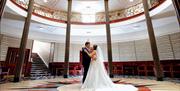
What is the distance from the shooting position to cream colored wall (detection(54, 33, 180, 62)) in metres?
7.72

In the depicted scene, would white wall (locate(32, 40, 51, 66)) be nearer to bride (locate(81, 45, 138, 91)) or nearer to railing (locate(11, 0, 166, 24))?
railing (locate(11, 0, 166, 24))

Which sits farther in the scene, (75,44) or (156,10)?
(75,44)

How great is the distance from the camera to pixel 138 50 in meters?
9.65

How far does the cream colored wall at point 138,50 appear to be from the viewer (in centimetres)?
772

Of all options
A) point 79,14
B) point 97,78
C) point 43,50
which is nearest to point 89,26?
point 79,14

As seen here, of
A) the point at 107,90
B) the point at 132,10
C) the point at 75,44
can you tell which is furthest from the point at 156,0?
the point at 75,44

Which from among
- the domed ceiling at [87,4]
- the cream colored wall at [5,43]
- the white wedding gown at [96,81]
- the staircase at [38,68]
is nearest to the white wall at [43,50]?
the staircase at [38,68]

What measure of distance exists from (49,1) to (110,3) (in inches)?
187

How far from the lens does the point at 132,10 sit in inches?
363

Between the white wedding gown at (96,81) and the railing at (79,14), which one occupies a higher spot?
the railing at (79,14)

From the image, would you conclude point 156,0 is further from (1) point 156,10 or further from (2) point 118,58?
(2) point 118,58

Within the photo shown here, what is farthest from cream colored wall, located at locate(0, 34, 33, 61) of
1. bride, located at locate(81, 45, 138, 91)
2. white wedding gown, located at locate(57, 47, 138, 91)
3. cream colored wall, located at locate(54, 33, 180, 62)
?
bride, located at locate(81, 45, 138, 91)

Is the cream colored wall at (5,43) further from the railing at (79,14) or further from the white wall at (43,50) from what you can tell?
the white wall at (43,50)

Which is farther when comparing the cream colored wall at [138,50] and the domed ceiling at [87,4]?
the domed ceiling at [87,4]
